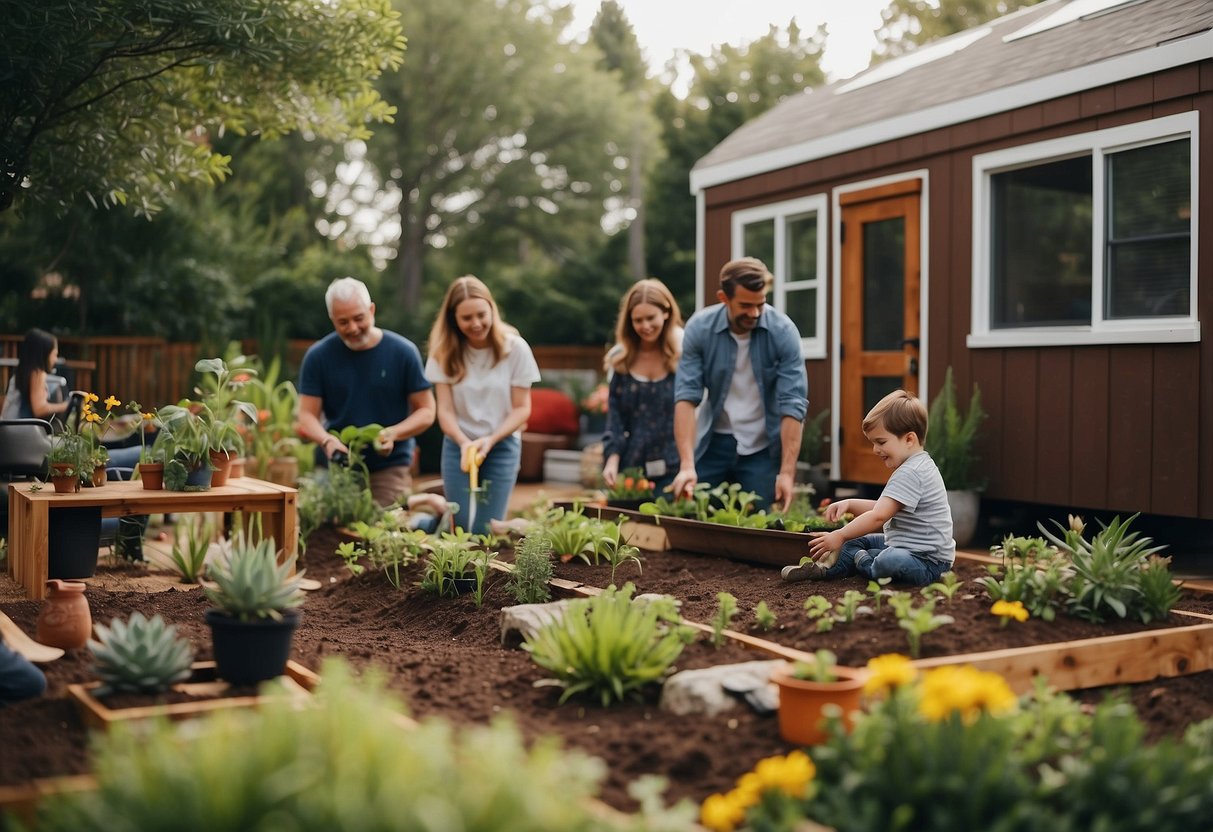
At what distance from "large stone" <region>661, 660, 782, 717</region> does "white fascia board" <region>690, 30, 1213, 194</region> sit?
4.97 m

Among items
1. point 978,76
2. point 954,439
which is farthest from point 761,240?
point 954,439

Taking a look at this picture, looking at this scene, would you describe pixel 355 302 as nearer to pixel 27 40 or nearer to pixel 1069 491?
pixel 27 40

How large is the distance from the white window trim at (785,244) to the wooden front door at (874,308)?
24 centimetres

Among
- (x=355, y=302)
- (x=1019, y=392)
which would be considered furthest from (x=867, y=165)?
(x=355, y=302)

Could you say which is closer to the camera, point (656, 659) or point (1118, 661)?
point (656, 659)

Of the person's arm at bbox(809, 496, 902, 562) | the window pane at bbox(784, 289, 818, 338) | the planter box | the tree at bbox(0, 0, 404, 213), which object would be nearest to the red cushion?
the window pane at bbox(784, 289, 818, 338)

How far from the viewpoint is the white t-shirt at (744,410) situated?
6.11m

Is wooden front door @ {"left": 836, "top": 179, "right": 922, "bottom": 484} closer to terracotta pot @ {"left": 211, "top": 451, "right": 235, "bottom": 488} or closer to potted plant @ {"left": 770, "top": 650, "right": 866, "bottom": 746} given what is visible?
terracotta pot @ {"left": 211, "top": 451, "right": 235, "bottom": 488}

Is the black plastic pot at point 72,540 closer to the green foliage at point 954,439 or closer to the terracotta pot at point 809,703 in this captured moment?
the terracotta pot at point 809,703

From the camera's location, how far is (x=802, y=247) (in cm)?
964

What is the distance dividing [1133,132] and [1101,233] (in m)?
0.59

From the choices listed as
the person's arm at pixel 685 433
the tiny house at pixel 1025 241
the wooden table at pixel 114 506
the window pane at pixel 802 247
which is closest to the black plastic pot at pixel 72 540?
the wooden table at pixel 114 506

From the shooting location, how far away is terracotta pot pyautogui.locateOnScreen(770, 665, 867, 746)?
9.67 ft

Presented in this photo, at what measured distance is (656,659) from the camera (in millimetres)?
3402
